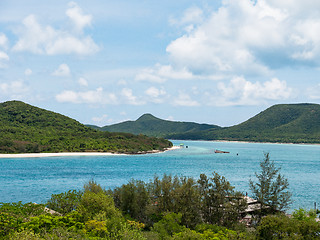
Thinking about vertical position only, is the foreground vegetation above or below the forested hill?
below

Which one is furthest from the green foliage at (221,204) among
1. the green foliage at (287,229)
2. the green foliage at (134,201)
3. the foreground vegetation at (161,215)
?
the green foliage at (287,229)

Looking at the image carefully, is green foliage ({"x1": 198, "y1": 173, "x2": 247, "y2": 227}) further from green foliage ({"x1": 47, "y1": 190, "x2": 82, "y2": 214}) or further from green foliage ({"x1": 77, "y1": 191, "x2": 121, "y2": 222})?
green foliage ({"x1": 47, "y1": 190, "x2": 82, "y2": 214})

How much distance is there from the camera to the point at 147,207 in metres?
30.8

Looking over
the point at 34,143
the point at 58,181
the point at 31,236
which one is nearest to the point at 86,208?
the point at 31,236

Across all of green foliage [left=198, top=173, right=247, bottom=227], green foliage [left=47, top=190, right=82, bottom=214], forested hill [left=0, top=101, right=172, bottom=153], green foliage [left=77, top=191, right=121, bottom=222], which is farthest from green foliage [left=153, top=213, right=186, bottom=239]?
forested hill [left=0, top=101, right=172, bottom=153]

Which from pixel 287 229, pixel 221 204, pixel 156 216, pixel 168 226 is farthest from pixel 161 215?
pixel 287 229

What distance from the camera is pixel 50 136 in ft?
482

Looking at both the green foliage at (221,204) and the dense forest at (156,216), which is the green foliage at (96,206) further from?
the green foliage at (221,204)

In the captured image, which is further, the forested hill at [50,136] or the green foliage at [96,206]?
the forested hill at [50,136]

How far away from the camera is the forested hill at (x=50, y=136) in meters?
131

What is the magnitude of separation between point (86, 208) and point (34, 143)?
11265 cm

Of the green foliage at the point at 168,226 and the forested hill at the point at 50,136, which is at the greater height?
the forested hill at the point at 50,136

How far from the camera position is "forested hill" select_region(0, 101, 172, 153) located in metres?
131

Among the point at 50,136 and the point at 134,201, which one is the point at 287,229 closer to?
the point at 134,201
